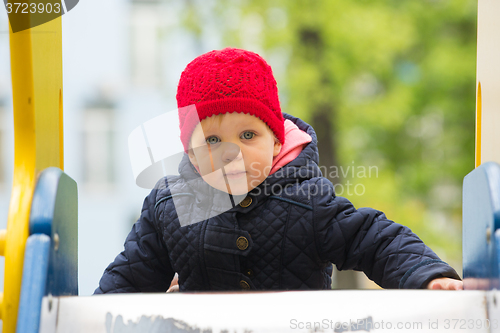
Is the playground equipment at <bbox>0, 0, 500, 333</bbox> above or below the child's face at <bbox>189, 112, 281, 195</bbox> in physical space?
below

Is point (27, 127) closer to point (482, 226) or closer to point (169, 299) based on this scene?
point (169, 299)

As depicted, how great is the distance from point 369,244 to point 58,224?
692 millimetres

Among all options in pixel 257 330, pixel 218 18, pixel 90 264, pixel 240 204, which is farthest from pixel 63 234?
pixel 218 18

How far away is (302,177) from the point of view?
1.32 metres

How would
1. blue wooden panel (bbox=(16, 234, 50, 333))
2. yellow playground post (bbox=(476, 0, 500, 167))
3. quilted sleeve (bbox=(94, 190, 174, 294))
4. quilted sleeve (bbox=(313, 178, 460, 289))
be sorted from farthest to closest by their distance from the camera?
1. quilted sleeve (bbox=(94, 190, 174, 294))
2. quilted sleeve (bbox=(313, 178, 460, 289))
3. yellow playground post (bbox=(476, 0, 500, 167))
4. blue wooden panel (bbox=(16, 234, 50, 333))

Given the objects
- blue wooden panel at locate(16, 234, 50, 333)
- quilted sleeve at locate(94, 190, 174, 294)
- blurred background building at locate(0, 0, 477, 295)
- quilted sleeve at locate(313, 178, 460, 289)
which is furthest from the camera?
blurred background building at locate(0, 0, 477, 295)

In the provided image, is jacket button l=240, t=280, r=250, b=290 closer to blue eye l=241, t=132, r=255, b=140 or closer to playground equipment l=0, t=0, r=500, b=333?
blue eye l=241, t=132, r=255, b=140

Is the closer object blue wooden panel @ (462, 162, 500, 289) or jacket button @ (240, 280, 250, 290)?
blue wooden panel @ (462, 162, 500, 289)

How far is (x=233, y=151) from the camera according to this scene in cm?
121

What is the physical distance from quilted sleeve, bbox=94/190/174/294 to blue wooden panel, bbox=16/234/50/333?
62 centimetres

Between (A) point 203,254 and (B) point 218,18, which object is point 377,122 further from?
(A) point 203,254

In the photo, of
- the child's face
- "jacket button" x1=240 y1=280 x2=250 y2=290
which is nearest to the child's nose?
the child's face

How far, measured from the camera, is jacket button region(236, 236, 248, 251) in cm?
125

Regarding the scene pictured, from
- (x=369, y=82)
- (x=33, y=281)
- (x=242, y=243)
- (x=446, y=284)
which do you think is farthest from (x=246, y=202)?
(x=369, y=82)
